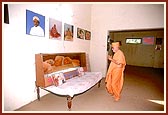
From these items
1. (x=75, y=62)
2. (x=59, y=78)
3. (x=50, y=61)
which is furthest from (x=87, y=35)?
(x=59, y=78)

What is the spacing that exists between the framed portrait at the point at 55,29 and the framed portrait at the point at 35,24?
0.28 m

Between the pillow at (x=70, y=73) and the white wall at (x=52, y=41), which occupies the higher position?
the white wall at (x=52, y=41)

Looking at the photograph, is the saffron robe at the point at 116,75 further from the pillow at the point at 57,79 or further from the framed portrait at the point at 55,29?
the framed portrait at the point at 55,29

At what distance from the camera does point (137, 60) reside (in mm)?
9961

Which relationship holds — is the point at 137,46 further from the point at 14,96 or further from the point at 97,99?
the point at 14,96

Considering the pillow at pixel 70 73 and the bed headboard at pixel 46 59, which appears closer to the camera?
the bed headboard at pixel 46 59

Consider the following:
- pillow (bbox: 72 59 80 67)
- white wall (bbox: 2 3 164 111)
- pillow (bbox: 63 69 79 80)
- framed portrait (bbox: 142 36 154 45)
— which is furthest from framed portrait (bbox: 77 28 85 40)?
framed portrait (bbox: 142 36 154 45)

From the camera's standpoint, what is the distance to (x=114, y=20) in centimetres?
567

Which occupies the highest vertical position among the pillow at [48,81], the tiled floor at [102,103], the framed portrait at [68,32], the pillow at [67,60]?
the framed portrait at [68,32]

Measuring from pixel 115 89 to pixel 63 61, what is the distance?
4.81 ft

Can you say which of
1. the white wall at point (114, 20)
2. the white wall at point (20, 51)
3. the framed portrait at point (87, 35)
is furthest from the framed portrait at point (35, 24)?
the white wall at point (114, 20)

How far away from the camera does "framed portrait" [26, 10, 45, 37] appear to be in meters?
2.97

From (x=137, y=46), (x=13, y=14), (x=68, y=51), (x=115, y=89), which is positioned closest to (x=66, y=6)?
(x=68, y=51)

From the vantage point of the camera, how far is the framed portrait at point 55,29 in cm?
362
